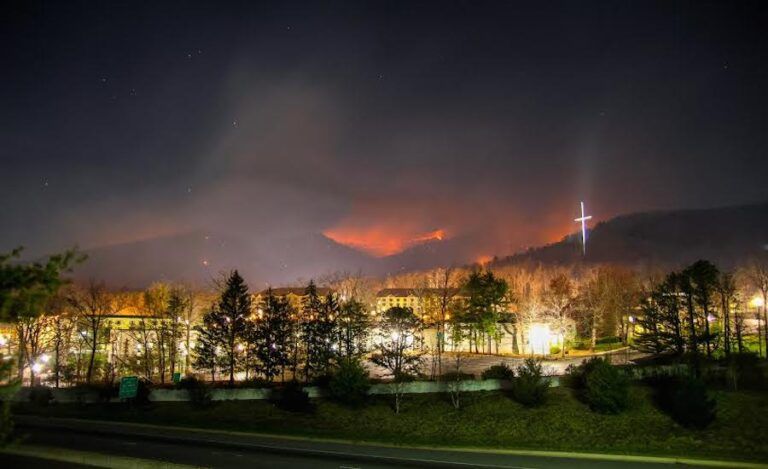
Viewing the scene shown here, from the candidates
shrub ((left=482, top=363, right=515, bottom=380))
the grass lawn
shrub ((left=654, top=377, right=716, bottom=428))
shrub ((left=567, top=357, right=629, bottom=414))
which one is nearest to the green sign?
the grass lawn

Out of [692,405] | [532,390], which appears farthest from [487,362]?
[692,405]

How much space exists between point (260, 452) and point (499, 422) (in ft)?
47.6

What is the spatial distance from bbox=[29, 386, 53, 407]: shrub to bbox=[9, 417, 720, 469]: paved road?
12.3 m

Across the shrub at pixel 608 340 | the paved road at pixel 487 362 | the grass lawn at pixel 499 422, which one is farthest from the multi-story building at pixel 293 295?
the shrub at pixel 608 340

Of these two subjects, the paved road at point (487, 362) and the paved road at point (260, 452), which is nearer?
the paved road at point (260, 452)

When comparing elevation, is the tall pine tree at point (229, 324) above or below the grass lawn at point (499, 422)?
above

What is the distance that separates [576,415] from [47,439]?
29.2m

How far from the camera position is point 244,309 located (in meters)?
49.8

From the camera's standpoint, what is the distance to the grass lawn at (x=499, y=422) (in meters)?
25.1

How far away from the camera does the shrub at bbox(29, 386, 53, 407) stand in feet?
133

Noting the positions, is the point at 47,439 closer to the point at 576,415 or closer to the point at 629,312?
the point at 576,415

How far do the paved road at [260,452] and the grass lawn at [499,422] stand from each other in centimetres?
204

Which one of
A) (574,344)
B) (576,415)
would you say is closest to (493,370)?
(576,415)

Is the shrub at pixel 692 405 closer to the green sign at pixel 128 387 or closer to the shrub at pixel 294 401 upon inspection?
the shrub at pixel 294 401
